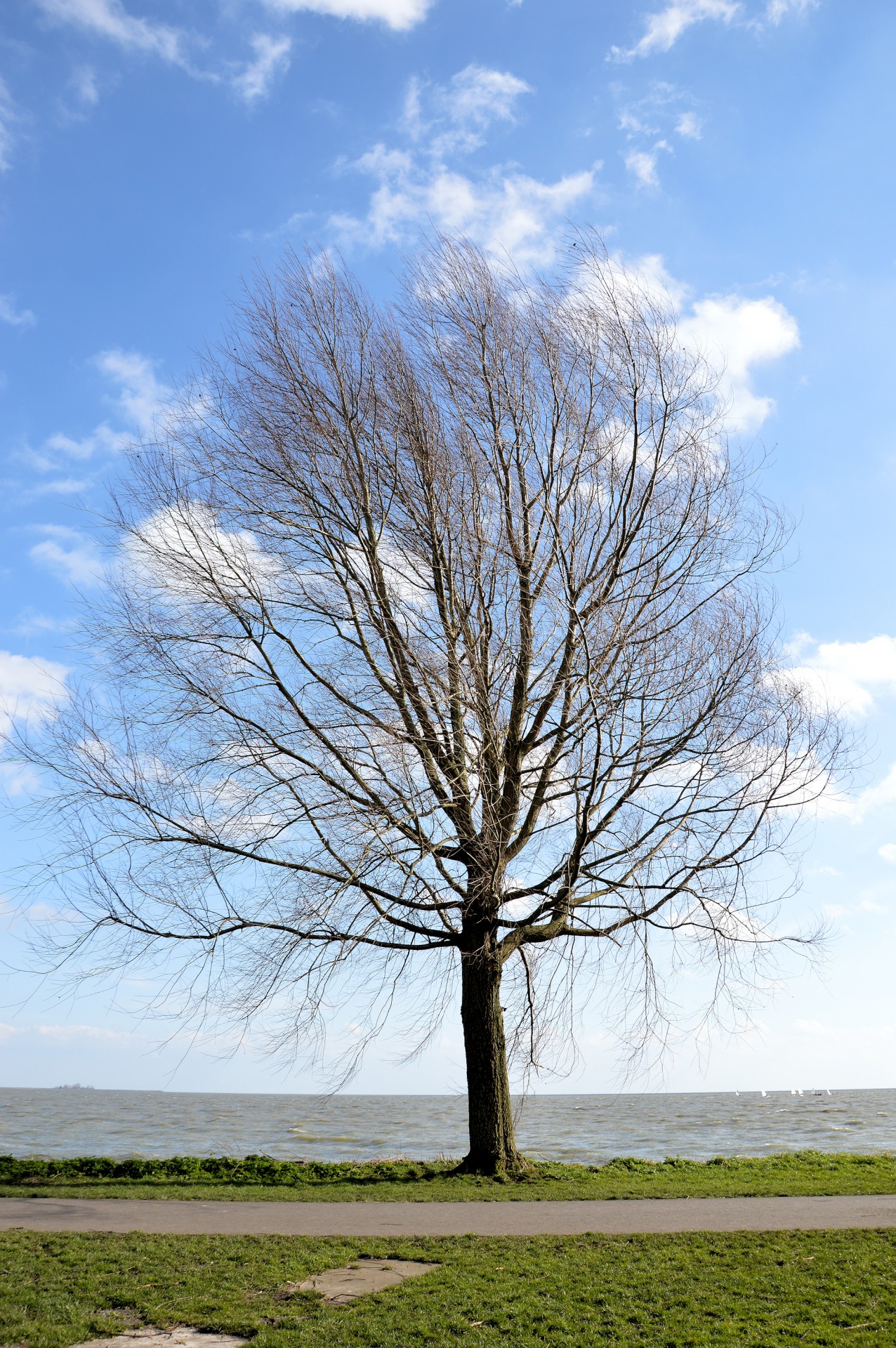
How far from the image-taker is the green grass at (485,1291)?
6.00 meters

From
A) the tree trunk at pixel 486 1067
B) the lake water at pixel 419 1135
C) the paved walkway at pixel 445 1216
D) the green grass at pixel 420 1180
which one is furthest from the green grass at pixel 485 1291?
the tree trunk at pixel 486 1067

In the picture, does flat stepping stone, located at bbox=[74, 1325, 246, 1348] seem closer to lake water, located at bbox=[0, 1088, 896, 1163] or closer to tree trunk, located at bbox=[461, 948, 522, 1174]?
lake water, located at bbox=[0, 1088, 896, 1163]

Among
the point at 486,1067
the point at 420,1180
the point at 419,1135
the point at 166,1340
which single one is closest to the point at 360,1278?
the point at 166,1340

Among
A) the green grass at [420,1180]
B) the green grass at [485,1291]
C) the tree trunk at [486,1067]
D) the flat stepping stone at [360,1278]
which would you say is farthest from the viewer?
the tree trunk at [486,1067]

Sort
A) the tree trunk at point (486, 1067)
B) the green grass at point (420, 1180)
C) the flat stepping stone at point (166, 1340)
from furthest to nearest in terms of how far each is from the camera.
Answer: the tree trunk at point (486, 1067) → the green grass at point (420, 1180) → the flat stepping stone at point (166, 1340)

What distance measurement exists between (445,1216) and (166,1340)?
13.9 ft

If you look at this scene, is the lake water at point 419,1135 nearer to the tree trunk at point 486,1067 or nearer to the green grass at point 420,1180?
the tree trunk at point 486,1067

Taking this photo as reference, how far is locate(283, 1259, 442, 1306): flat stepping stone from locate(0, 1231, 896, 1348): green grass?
123 mm

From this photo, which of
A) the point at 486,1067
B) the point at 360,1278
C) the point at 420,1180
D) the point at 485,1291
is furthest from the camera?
the point at 486,1067

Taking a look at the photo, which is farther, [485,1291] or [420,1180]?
[420,1180]

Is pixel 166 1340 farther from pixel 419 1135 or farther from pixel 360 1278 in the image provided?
pixel 419 1135

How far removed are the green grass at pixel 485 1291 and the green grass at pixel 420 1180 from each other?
108 inches

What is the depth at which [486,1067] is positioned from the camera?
42.2 ft

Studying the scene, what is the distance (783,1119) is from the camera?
35312 millimetres
